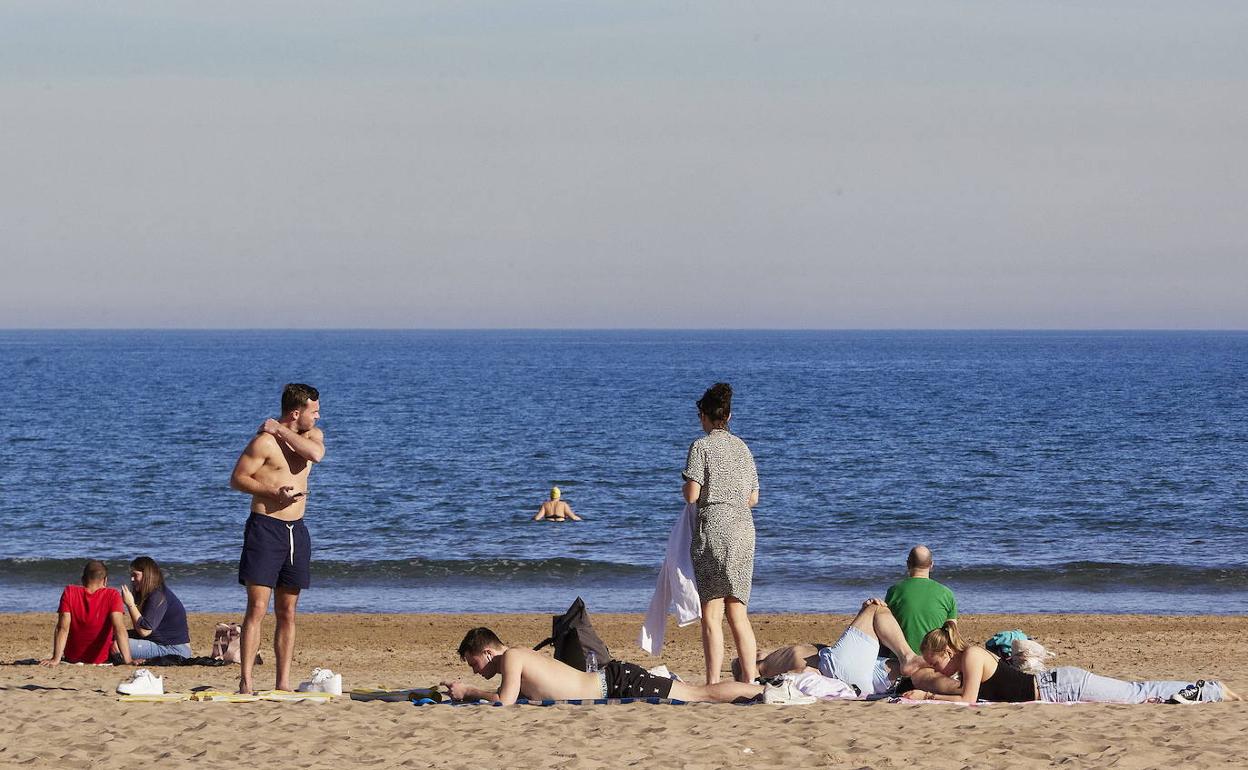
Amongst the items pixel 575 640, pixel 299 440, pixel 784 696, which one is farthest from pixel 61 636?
pixel 784 696

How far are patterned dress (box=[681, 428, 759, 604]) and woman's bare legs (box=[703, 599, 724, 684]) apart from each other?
0.25ft

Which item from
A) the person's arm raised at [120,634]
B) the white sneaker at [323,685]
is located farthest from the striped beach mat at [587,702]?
the person's arm raised at [120,634]

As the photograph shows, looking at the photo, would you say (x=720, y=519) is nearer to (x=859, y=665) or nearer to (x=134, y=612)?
(x=859, y=665)

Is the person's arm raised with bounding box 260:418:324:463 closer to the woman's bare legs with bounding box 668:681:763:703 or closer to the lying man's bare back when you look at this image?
the lying man's bare back

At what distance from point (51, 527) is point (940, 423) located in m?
37.6

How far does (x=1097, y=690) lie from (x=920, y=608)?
3.82 ft

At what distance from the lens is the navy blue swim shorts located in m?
8.20

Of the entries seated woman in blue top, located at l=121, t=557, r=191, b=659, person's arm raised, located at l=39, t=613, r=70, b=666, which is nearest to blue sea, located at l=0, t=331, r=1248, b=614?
seated woman in blue top, located at l=121, t=557, r=191, b=659

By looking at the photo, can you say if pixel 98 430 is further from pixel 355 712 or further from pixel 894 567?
pixel 355 712

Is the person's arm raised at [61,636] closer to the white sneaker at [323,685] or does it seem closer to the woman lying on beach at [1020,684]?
the white sneaker at [323,685]

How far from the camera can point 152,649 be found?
11320mm

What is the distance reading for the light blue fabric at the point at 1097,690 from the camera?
27.5ft

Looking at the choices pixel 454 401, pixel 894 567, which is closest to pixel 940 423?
pixel 454 401

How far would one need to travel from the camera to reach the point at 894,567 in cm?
2027
